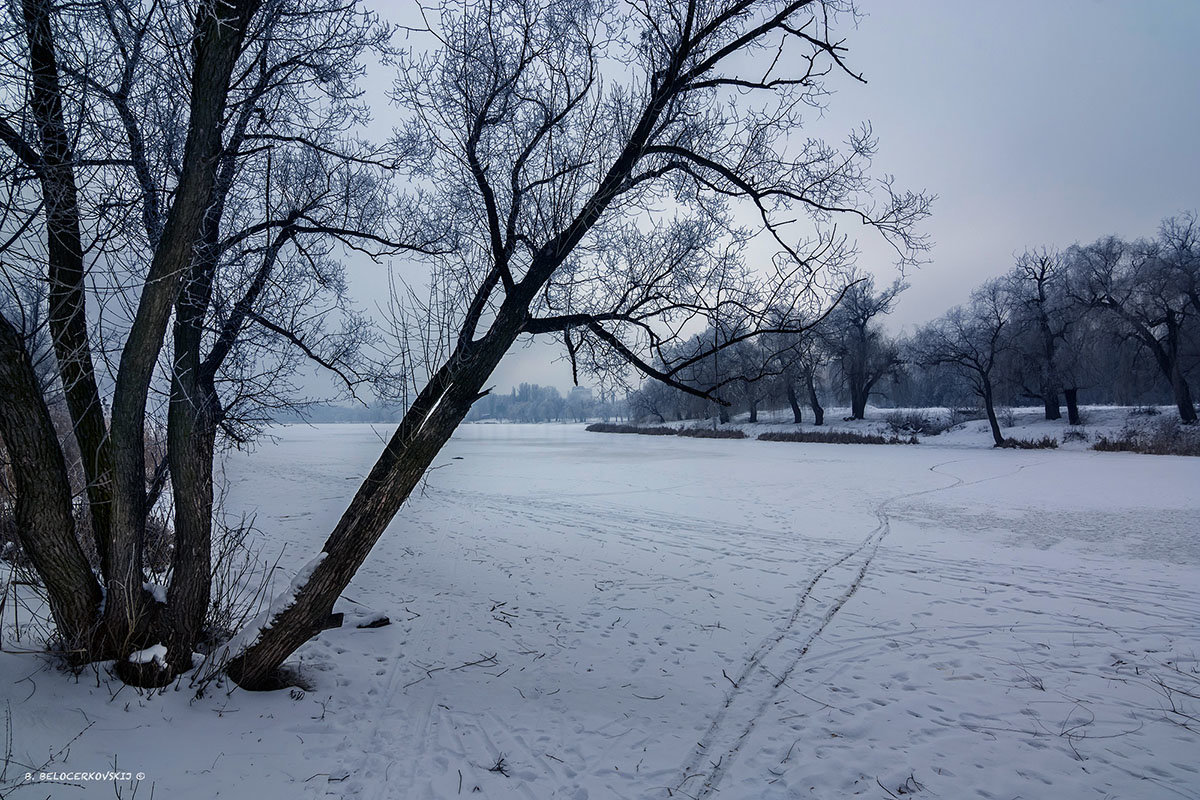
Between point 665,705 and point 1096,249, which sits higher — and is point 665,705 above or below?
below

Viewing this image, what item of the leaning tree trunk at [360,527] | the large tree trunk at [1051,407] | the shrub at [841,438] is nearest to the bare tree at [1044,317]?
the large tree trunk at [1051,407]

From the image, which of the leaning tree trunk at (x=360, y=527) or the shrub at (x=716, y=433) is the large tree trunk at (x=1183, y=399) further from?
the leaning tree trunk at (x=360, y=527)

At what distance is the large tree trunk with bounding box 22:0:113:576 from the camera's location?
3268mm

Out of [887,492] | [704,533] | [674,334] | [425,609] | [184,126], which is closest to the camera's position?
[184,126]

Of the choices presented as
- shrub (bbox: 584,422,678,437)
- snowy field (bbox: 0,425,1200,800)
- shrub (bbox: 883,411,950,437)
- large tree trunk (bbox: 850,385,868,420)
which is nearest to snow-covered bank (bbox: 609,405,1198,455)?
shrub (bbox: 883,411,950,437)

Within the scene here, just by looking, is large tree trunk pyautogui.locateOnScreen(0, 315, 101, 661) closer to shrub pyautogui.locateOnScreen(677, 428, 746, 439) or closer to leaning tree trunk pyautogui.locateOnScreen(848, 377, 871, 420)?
shrub pyautogui.locateOnScreen(677, 428, 746, 439)

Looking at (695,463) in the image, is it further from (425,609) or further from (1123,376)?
(1123,376)

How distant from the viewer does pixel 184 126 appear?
4520 millimetres

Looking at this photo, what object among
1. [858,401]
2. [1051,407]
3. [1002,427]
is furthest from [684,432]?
[1051,407]

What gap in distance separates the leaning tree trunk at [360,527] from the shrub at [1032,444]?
32594 millimetres

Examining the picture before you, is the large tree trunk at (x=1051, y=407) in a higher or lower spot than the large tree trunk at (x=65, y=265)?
lower

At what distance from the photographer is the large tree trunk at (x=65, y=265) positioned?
3.27 meters

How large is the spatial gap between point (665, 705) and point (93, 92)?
6.16m

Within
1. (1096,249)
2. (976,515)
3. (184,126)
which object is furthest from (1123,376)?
(184,126)
